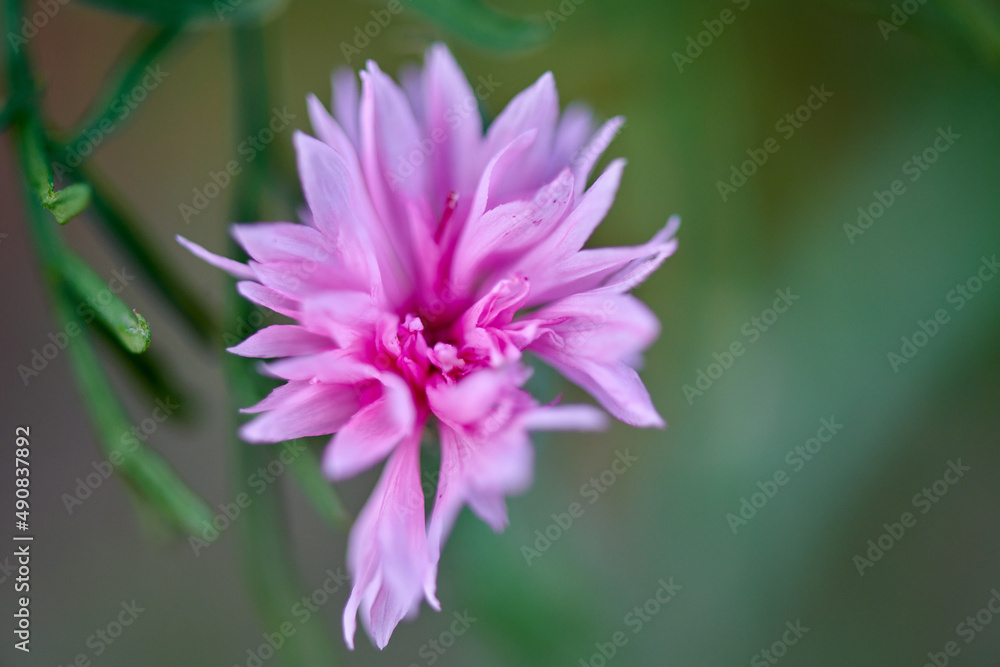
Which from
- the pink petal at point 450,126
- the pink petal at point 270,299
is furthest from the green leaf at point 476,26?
the pink petal at point 270,299

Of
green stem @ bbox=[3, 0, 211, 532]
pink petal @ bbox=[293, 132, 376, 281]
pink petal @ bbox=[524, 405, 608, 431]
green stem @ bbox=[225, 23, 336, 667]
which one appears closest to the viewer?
pink petal @ bbox=[524, 405, 608, 431]

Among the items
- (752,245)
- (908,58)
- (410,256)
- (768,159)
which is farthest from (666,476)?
(410,256)

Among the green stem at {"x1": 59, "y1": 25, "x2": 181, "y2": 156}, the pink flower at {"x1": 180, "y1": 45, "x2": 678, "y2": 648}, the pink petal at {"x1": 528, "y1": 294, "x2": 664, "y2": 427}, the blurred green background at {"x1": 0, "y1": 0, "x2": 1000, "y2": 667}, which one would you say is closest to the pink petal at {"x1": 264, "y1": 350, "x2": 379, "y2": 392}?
the pink flower at {"x1": 180, "y1": 45, "x2": 678, "y2": 648}

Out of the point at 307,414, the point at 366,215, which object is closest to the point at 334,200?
the point at 366,215

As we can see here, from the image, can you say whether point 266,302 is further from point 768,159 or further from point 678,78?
point 768,159

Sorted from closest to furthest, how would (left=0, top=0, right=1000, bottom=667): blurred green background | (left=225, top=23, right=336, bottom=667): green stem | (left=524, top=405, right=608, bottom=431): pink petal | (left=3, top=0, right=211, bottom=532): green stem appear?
(left=524, top=405, right=608, bottom=431): pink petal → (left=3, top=0, right=211, bottom=532): green stem → (left=225, top=23, right=336, bottom=667): green stem → (left=0, top=0, right=1000, bottom=667): blurred green background

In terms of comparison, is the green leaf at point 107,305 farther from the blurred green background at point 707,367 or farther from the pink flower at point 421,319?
the blurred green background at point 707,367

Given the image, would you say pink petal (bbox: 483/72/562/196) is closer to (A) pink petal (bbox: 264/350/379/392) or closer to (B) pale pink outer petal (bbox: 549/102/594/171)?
(B) pale pink outer petal (bbox: 549/102/594/171)

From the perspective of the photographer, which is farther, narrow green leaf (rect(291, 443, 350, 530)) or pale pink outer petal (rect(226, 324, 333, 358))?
narrow green leaf (rect(291, 443, 350, 530))
